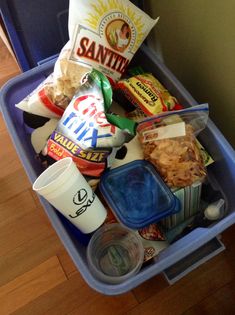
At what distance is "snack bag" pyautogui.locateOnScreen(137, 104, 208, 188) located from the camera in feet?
2.13

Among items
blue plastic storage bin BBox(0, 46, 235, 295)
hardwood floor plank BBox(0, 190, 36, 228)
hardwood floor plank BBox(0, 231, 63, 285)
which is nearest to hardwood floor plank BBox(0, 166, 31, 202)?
hardwood floor plank BBox(0, 190, 36, 228)

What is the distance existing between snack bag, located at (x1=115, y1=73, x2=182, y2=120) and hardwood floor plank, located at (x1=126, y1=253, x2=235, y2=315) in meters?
0.42

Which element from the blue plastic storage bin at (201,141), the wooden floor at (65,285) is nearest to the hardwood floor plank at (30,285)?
the wooden floor at (65,285)

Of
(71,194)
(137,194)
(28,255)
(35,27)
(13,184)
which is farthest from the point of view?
(13,184)

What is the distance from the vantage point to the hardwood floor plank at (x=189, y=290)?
83 cm

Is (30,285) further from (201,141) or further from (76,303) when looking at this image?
(201,141)

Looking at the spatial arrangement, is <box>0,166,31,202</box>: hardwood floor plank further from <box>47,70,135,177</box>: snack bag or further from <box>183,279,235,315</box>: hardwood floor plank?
<box>183,279,235,315</box>: hardwood floor plank

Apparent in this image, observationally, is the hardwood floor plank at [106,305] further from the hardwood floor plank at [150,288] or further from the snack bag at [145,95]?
the snack bag at [145,95]

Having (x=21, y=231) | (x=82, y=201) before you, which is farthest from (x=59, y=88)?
(x=21, y=231)

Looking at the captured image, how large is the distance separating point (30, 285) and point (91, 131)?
0.48 meters

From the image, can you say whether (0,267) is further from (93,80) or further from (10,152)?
(93,80)

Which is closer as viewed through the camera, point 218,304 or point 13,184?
point 218,304

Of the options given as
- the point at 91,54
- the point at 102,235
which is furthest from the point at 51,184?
the point at 91,54

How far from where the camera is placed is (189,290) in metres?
0.85
